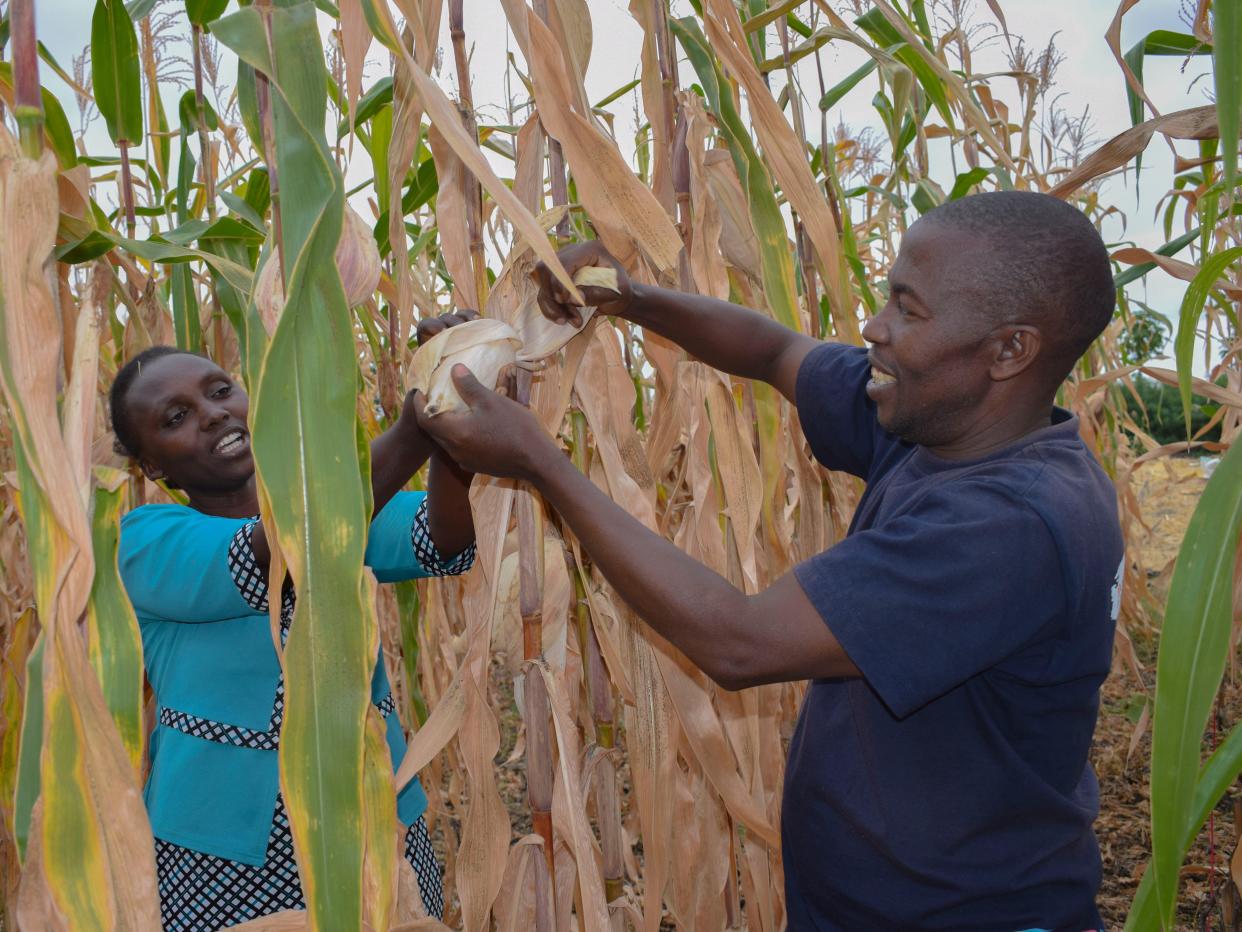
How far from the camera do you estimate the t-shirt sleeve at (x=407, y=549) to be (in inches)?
50.9

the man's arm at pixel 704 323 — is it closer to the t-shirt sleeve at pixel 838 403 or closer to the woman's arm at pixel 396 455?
the t-shirt sleeve at pixel 838 403

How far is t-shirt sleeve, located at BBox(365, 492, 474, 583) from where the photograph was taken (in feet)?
4.25

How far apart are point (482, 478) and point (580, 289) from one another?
0.70 ft

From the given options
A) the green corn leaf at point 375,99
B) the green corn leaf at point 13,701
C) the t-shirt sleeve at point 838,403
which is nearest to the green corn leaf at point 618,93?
the green corn leaf at point 375,99

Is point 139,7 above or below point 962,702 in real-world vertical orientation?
above

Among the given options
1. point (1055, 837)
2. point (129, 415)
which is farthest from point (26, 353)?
point (1055, 837)

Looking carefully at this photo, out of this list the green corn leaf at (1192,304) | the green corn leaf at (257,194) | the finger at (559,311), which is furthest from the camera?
the green corn leaf at (257,194)

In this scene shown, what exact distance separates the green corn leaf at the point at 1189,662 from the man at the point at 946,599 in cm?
29

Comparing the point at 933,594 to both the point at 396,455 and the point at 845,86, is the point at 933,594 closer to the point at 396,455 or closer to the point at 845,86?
the point at 396,455

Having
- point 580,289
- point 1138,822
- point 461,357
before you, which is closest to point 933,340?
point 580,289

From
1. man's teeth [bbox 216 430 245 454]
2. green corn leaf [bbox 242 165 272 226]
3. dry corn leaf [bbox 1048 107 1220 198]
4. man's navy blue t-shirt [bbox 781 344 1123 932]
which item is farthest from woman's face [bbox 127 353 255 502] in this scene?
dry corn leaf [bbox 1048 107 1220 198]

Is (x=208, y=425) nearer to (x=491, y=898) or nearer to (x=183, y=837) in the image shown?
(x=183, y=837)

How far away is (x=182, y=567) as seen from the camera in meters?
1.16

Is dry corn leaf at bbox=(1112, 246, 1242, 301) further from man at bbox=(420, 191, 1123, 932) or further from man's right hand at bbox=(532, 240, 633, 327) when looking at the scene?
man's right hand at bbox=(532, 240, 633, 327)
